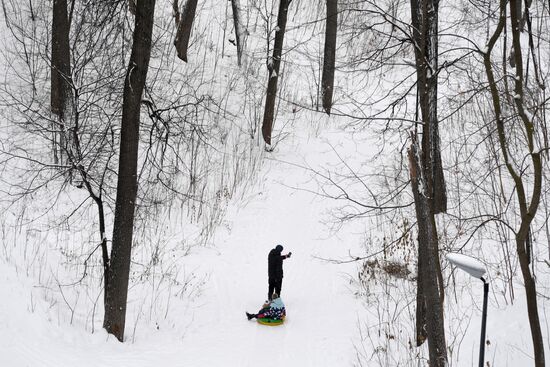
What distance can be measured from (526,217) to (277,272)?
541cm

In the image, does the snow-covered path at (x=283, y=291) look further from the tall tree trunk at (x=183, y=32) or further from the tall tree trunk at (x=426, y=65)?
the tall tree trunk at (x=183, y=32)

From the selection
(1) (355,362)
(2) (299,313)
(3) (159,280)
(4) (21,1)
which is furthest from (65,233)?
(4) (21,1)

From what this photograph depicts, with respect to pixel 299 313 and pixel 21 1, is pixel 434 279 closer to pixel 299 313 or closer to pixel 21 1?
pixel 299 313

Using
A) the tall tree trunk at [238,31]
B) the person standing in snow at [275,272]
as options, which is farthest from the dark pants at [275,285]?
the tall tree trunk at [238,31]

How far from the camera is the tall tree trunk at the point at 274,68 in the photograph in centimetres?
1559

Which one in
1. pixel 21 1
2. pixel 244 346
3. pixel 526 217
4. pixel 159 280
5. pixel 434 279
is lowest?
pixel 244 346

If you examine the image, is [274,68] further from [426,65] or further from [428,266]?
[428,266]

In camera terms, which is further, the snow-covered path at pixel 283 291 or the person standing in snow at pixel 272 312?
the person standing in snow at pixel 272 312

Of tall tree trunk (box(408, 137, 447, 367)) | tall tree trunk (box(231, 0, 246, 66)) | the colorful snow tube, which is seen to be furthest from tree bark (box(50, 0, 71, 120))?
tall tree trunk (box(408, 137, 447, 367))

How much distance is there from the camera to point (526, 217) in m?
5.19

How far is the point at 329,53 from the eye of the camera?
17.9 metres

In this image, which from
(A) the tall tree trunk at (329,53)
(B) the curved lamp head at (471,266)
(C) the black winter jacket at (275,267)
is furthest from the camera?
(A) the tall tree trunk at (329,53)

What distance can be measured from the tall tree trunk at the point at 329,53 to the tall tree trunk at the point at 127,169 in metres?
10.9

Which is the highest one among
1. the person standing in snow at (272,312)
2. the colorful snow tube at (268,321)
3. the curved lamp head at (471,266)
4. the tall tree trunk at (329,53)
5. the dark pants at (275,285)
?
the tall tree trunk at (329,53)
